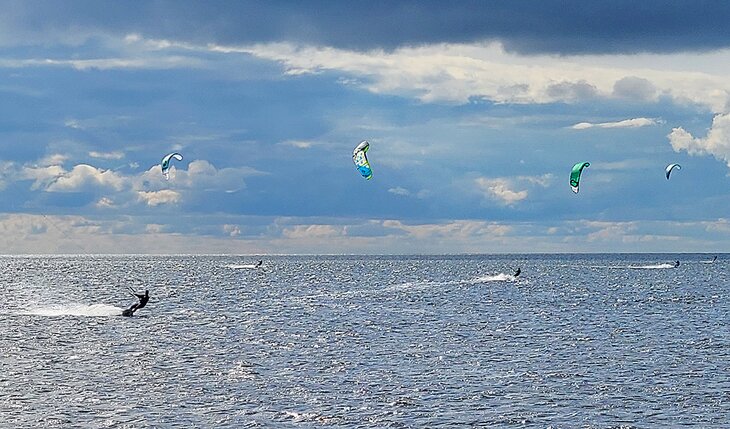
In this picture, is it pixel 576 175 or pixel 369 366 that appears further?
pixel 576 175

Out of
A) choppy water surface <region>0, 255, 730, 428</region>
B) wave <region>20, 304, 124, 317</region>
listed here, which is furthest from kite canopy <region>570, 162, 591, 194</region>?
wave <region>20, 304, 124, 317</region>

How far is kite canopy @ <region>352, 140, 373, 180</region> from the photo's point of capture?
8381 cm

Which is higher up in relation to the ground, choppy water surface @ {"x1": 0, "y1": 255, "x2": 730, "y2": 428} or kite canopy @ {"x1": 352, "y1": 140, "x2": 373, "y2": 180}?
kite canopy @ {"x1": 352, "y1": 140, "x2": 373, "y2": 180}

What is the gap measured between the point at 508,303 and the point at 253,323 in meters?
33.7

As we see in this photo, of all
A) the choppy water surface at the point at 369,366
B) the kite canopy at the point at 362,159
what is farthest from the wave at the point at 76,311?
the kite canopy at the point at 362,159

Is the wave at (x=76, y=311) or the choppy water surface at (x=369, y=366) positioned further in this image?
the wave at (x=76, y=311)

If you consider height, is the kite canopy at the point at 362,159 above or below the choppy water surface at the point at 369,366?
above

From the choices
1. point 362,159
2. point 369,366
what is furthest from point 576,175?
point 369,366

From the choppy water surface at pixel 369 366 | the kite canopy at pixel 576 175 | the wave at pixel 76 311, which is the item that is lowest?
the choppy water surface at pixel 369 366

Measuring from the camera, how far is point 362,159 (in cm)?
8512

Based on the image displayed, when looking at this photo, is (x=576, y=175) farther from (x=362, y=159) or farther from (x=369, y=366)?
(x=369, y=366)

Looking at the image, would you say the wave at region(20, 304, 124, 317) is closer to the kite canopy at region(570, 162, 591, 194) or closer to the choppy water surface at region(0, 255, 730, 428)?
the choppy water surface at region(0, 255, 730, 428)

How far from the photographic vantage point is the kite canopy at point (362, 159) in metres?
83.8

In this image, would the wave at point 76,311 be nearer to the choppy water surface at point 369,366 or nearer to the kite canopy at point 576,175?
the choppy water surface at point 369,366
